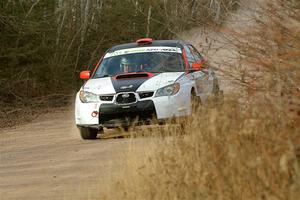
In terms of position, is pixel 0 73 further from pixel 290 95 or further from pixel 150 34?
pixel 290 95

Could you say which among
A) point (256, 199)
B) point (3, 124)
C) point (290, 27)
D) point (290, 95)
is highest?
point (290, 27)

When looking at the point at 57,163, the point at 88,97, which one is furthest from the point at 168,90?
the point at 57,163

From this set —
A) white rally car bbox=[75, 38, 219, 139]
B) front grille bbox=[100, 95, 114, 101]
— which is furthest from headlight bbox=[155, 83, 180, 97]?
front grille bbox=[100, 95, 114, 101]

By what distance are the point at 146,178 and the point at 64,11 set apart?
2224cm

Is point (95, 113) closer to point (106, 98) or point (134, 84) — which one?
point (106, 98)

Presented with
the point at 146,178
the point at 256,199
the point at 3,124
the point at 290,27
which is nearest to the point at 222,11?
the point at 290,27

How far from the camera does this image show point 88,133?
16984 millimetres

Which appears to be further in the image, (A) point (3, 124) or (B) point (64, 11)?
(B) point (64, 11)

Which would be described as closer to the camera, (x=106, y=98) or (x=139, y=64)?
(x=106, y=98)

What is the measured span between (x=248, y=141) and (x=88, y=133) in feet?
30.3

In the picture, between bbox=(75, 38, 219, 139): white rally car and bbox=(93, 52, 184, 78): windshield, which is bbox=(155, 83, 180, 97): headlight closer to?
bbox=(75, 38, 219, 139): white rally car

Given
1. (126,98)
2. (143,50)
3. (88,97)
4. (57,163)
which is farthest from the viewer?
(143,50)

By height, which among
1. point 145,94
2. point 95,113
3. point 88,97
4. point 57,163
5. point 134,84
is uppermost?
point 134,84

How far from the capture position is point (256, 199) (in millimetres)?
7301
